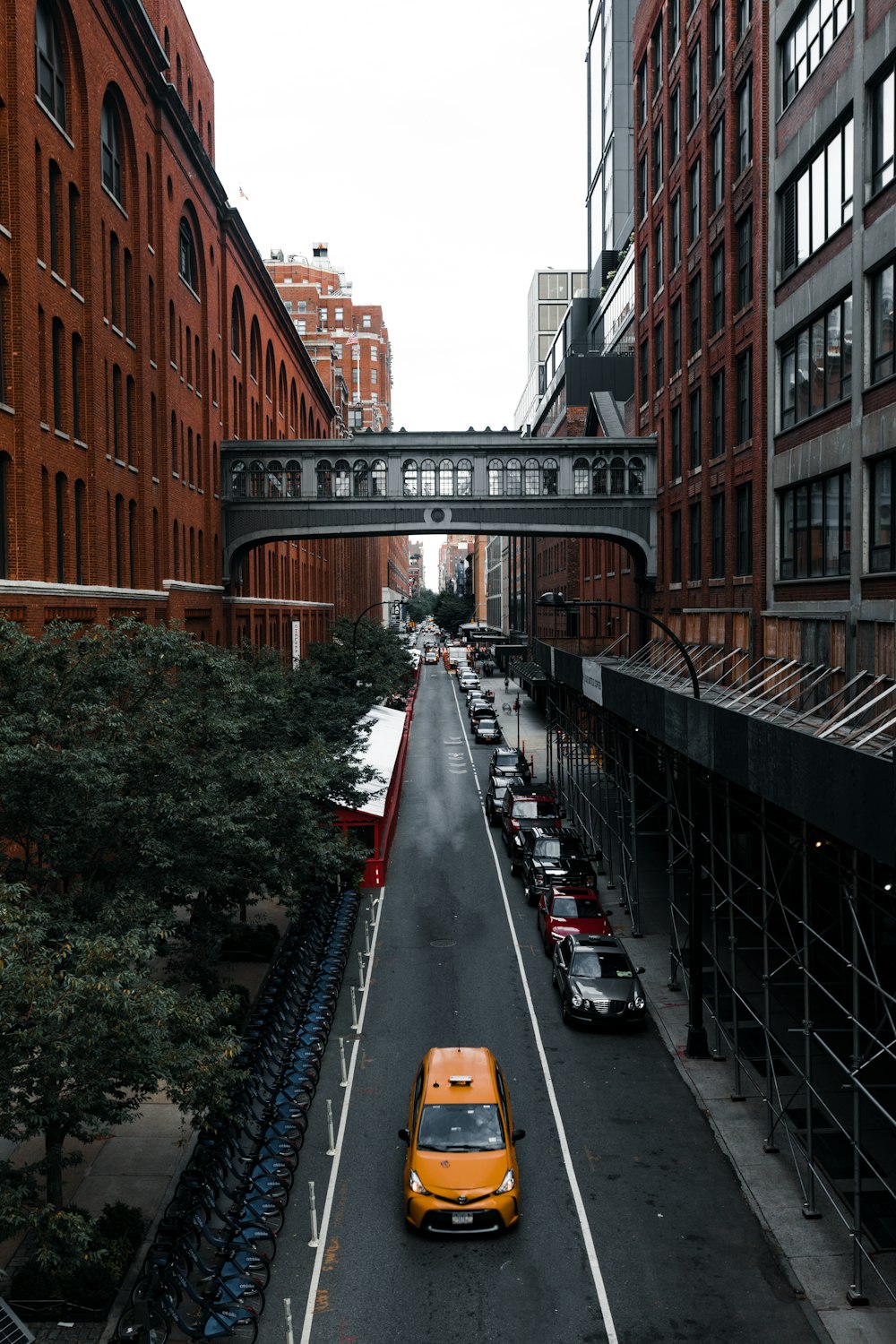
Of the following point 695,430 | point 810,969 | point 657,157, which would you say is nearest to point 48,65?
point 695,430

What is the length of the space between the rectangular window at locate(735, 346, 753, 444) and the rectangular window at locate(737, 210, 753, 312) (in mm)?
1486

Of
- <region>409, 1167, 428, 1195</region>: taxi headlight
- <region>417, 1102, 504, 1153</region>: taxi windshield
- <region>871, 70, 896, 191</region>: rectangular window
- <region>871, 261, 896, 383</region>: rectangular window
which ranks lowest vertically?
<region>409, 1167, 428, 1195</region>: taxi headlight

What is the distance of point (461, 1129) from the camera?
15078 millimetres

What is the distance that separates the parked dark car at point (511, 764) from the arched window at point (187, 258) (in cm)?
2530

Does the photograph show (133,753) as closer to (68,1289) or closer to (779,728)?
(68,1289)

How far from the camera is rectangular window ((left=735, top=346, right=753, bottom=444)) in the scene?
1153 inches

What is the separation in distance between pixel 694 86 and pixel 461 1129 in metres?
33.6

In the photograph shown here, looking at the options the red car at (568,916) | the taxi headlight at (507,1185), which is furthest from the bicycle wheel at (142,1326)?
the red car at (568,916)

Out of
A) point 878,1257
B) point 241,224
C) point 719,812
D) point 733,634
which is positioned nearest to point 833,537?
point 733,634

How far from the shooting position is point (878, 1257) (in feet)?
43.3

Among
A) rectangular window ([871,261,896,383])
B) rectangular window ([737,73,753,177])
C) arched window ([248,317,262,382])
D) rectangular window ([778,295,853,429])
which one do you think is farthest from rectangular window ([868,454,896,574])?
arched window ([248,317,262,382])

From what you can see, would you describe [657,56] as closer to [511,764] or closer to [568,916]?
[511,764]

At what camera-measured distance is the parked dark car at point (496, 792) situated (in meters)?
43.9

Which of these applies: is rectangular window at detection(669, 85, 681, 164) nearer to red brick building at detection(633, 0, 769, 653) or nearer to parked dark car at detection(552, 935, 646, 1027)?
red brick building at detection(633, 0, 769, 653)
